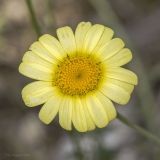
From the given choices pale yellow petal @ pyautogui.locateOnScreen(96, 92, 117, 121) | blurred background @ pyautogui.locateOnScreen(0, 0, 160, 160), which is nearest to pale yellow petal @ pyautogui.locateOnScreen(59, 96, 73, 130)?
pale yellow petal @ pyautogui.locateOnScreen(96, 92, 117, 121)

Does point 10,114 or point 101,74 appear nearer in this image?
point 101,74

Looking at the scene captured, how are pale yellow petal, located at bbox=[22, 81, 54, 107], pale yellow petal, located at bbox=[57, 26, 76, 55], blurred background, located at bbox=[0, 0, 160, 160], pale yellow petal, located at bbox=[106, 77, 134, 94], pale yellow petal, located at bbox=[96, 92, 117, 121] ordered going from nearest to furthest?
pale yellow petal, located at bbox=[96, 92, 117, 121]
pale yellow petal, located at bbox=[106, 77, 134, 94]
pale yellow petal, located at bbox=[22, 81, 54, 107]
pale yellow petal, located at bbox=[57, 26, 76, 55]
blurred background, located at bbox=[0, 0, 160, 160]

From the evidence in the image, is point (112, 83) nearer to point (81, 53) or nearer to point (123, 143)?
point (81, 53)

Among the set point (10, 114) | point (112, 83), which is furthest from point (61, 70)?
point (10, 114)

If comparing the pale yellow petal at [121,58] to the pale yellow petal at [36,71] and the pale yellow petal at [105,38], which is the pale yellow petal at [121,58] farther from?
the pale yellow petal at [36,71]

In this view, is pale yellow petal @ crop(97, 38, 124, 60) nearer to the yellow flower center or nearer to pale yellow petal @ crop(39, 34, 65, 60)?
the yellow flower center

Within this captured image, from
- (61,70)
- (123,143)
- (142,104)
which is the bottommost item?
(123,143)

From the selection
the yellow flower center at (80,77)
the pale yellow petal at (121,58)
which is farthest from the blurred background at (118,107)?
the pale yellow petal at (121,58)
